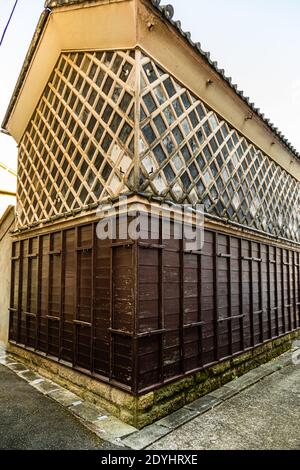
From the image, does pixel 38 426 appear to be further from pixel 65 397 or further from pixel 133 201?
pixel 133 201

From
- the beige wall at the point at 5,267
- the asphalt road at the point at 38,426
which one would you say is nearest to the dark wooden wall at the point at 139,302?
the asphalt road at the point at 38,426

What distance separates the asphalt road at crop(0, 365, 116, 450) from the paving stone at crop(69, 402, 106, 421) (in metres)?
0.12

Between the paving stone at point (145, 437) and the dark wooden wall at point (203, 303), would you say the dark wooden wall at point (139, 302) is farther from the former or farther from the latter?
the paving stone at point (145, 437)

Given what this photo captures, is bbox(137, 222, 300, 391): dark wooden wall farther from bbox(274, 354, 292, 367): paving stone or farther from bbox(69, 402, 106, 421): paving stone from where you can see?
bbox(69, 402, 106, 421): paving stone

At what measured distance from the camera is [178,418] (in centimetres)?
437

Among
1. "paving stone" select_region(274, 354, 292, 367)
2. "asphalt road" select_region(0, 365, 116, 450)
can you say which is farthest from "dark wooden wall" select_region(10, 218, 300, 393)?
"asphalt road" select_region(0, 365, 116, 450)

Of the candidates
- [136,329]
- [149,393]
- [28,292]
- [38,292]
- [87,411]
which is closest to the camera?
[136,329]

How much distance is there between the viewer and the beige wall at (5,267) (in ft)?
28.8

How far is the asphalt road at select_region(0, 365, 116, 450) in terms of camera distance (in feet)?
12.0

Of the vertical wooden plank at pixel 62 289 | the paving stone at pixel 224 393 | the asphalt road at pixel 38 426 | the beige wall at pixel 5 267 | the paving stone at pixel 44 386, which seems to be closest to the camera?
the asphalt road at pixel 38 426

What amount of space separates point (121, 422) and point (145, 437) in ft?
1.68

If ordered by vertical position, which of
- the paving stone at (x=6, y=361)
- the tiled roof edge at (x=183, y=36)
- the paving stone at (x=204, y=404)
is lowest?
the paving stone at (x=6, y=361)

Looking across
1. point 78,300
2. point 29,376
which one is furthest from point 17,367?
point 78,300
